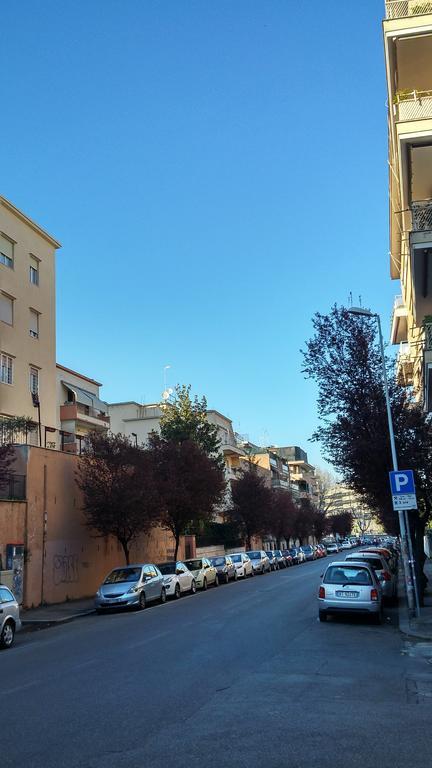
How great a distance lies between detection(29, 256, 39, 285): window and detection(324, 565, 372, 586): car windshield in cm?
2639

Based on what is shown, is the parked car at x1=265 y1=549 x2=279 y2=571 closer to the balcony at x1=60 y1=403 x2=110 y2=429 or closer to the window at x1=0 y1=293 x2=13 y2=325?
the balcony at x1=60 y1=403 x2=110 y2=429

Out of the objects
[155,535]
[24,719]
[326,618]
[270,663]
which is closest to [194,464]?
[155,535]

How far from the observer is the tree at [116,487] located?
91.5 feet

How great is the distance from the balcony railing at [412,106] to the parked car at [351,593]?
12108mm

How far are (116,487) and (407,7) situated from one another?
779 inches

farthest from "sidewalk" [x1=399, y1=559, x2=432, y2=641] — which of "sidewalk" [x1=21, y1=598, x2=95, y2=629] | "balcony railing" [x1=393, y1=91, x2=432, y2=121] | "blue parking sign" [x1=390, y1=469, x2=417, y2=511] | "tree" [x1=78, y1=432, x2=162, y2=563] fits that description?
"balcony railing" [x1=393, y1=91, x2=432, y2=121]

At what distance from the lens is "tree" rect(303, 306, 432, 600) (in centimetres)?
2136

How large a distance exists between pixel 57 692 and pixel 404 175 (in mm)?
16841

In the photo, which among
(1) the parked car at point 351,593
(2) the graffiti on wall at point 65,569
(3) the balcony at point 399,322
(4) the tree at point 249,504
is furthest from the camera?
(4) the tree at point 249,504

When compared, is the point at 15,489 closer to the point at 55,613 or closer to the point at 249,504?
the point at 55,613

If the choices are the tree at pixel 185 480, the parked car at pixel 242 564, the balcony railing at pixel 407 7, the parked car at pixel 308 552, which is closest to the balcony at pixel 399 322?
the tree at pixel 185 480

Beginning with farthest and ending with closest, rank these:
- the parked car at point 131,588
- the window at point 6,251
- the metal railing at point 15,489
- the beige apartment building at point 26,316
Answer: the window at point 6,251
the beige apartment building at point 26,316
the metal railing at point 15,489
the parked car at point 131,588

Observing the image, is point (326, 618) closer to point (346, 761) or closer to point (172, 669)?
point (172, 669)

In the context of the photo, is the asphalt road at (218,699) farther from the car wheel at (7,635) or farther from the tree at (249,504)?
the tree at (249,504)
